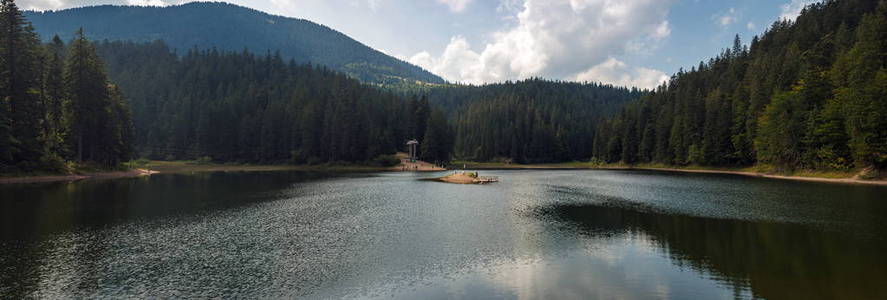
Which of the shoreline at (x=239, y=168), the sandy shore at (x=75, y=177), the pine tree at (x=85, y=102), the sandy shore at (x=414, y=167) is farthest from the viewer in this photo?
the sandy shore at (x=414, y=167)

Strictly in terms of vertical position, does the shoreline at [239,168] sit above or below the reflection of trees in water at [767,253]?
above

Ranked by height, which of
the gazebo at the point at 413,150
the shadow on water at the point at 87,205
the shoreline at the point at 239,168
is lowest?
the shadow on water at the point at 87,205

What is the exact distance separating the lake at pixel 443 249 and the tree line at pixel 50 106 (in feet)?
78.3

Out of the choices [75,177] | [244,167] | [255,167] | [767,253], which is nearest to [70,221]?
[767,253]

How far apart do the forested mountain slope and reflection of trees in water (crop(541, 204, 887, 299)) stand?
5413 cm

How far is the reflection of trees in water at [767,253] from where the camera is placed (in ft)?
65.7

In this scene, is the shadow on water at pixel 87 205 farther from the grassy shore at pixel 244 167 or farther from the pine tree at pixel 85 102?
the grassy shore at pixel 244 167

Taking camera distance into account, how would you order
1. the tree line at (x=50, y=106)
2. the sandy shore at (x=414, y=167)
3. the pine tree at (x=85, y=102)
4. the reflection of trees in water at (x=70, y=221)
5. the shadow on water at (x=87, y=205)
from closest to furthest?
the reflection of trees in water at (x=70, y=221), the shadow on water at (x=87, y=205), the tree line at (x=50, y=106), the pine tree at (x=85, y=102), the sandy shore at (x=414, y=167)

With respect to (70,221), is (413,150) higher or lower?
higher

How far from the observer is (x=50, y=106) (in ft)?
275

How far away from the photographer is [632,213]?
45062mm

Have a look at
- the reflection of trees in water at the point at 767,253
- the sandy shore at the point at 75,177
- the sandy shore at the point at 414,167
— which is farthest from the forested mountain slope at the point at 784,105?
the sandy shore at the point at 75,177

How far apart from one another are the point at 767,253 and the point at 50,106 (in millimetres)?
110091

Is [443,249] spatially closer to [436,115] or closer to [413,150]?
[413,150]
